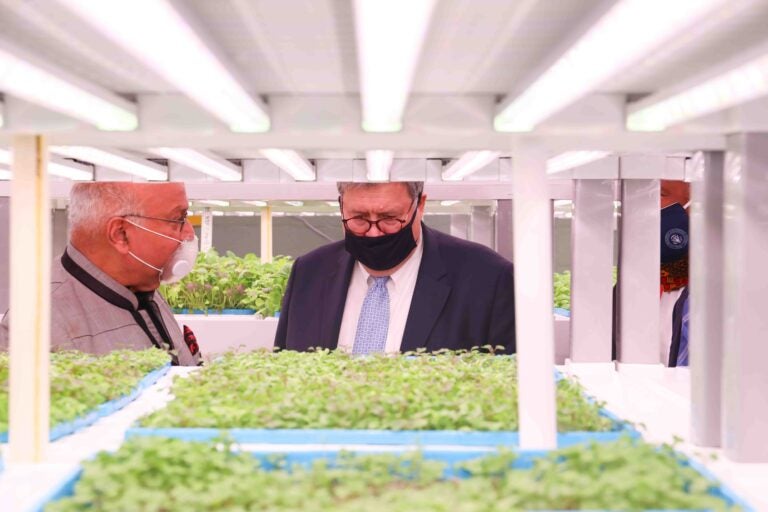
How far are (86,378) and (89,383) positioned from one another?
0.10m

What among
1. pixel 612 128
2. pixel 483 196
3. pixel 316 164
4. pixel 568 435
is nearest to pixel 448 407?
pixel 568 435

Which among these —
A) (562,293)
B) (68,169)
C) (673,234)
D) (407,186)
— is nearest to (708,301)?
(407,186)

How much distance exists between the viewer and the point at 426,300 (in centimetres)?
375

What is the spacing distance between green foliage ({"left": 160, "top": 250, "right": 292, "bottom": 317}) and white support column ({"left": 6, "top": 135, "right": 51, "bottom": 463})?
137 inches

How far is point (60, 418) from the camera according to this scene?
2.10 metres

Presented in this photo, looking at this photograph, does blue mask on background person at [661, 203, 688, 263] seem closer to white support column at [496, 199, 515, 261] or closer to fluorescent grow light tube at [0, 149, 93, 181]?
white support column at [496, 199, 515, 261]

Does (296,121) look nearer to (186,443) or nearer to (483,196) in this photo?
(186,443)

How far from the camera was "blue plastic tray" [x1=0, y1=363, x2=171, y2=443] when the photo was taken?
207cm

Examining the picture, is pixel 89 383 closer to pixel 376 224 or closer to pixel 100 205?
pixel 376 224

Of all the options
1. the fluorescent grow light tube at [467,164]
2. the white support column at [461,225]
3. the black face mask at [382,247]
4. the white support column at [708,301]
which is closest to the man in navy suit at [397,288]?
the black face mask at [382,247]

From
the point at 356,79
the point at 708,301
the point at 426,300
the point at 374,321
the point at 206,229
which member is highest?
the point at 356,79

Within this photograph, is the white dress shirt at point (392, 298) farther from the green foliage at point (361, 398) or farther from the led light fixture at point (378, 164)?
the green foliage at point (361, 398)

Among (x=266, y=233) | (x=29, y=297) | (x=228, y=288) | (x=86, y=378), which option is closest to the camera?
(x=29, y=297)

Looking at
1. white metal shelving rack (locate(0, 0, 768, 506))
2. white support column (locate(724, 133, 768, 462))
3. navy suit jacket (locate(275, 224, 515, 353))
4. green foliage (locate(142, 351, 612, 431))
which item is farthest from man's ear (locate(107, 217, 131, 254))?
white support column (locate(724, 133, 768, 462))
